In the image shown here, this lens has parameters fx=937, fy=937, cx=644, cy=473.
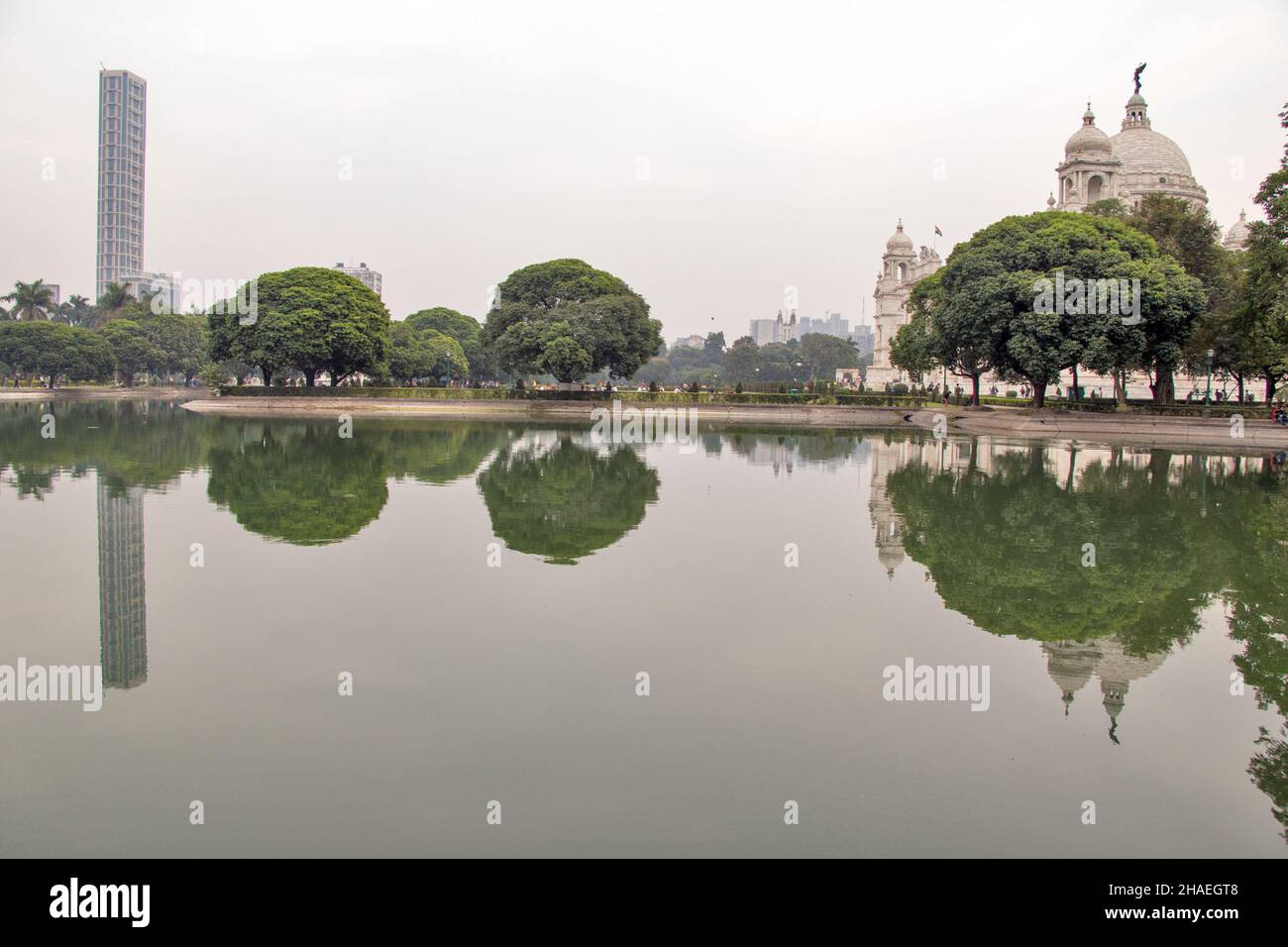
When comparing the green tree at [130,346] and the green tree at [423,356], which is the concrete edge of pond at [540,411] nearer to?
the green tree at [423,356]

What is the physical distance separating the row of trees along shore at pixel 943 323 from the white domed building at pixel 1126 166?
56.1ft

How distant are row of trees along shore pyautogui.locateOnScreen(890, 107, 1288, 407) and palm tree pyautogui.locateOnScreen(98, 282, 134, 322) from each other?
88.0 meters

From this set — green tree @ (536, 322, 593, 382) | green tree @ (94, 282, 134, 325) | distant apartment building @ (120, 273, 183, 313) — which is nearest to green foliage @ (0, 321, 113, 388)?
green tree @ (94, 282, 134, 325)

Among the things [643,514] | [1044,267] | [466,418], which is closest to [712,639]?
[643,514]

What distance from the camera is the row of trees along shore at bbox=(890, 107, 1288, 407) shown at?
37.1 metres

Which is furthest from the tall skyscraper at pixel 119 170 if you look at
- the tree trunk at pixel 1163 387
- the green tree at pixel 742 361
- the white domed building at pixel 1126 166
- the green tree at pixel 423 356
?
the tree trunk at pixel 1163 387

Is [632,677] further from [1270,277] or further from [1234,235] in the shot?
[1234,235]

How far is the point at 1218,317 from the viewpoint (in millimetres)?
42250

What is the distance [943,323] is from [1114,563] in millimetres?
35437

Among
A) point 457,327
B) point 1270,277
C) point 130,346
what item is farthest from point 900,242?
point 130,346

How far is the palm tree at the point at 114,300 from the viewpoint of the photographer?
99.6 m

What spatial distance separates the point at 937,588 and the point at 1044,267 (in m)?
36.9

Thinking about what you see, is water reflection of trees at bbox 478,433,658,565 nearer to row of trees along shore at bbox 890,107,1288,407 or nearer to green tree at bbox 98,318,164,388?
row of trees along shore at bbox 890,107,1288,407

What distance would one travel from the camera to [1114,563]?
1383 centimetres
